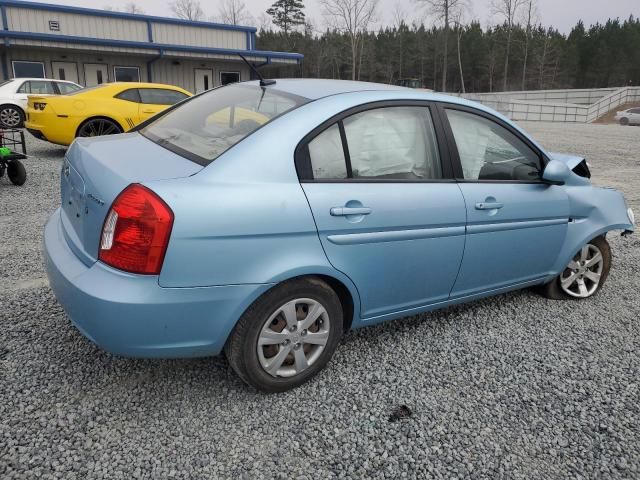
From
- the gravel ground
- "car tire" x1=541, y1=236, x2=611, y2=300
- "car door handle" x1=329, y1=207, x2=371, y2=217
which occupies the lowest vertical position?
the gravel ground

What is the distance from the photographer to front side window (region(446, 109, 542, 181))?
10.4 feet

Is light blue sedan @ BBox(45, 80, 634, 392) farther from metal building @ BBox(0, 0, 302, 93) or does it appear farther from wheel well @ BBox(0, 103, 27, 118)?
metal building @ BBox(0, 0, 302, 93)

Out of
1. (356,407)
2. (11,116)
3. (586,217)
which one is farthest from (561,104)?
(356,407)

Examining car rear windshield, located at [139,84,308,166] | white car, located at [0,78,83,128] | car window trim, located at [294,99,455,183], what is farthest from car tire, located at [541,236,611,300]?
white car, located at [0,78,83,128]

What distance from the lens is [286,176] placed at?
243cm

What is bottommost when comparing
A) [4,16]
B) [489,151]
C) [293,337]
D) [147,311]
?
[293,337]

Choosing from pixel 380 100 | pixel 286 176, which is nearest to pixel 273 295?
pixel 286 176

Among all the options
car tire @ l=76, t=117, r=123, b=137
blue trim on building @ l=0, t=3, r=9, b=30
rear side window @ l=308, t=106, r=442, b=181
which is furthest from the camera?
blue trim on building @ l=0, t=3, r=9, b=30

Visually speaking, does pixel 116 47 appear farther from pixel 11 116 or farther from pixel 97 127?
pixel 97 127

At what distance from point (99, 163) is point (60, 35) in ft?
73.5

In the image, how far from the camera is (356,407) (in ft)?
8.40

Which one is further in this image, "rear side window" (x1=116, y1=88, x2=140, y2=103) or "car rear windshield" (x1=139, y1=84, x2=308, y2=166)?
"rear side window" (x1=116, y1=88, x2=140, y2=103)

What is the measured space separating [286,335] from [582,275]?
267 cm

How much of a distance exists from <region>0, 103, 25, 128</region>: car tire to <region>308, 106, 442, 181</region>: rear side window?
1490cm
